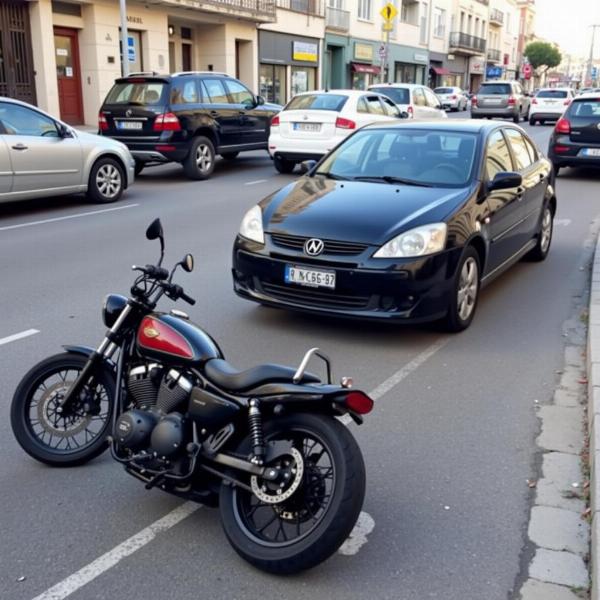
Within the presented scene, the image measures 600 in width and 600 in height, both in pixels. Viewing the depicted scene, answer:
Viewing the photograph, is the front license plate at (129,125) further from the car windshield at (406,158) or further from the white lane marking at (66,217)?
the car windshield at (406,158)

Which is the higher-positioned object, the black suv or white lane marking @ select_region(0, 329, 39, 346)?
the black suv

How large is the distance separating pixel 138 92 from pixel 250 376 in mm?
12204

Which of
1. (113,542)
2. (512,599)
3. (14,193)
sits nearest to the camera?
(512,599)

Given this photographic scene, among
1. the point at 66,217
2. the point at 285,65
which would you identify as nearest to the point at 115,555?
the point at 66,217

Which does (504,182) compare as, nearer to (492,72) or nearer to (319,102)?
(319,102)

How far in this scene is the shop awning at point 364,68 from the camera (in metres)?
42.4

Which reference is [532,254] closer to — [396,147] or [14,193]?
[396,147]

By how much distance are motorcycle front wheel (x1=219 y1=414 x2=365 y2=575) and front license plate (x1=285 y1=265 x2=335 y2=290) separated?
7.97 ft

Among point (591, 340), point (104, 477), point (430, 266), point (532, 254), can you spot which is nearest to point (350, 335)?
point (430, 266)

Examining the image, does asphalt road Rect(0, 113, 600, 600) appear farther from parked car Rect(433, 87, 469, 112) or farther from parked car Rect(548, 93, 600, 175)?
parked car Rect(433, 87, 469, 112)

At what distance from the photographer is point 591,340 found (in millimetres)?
5414

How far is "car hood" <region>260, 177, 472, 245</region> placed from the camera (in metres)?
5.44

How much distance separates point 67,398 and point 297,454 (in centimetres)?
133

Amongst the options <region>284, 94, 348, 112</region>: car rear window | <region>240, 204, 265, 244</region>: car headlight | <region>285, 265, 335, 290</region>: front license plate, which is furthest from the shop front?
<region>285, 265, 335, 290</region>: front license plate
